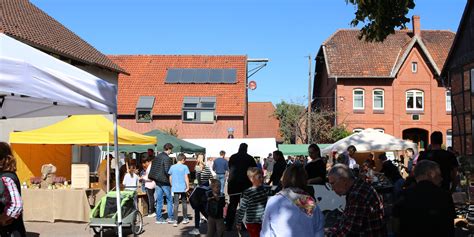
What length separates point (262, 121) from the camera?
72125 mm

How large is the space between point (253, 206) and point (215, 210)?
2.16 metres

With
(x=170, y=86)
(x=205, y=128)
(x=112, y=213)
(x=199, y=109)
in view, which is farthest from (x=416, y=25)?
(x=112, y=213)

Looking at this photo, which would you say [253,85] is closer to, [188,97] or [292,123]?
[292,123]

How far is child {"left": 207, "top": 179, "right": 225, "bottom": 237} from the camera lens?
9.45 meters

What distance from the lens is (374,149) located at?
19.1m

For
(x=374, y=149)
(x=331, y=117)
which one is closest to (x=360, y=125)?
(x=331, y=117)

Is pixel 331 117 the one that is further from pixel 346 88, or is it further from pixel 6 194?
pixel 6 194

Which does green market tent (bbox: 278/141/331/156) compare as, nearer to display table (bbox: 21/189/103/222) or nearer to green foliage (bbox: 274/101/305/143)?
green foliage (bbox: 274/101/305/143)

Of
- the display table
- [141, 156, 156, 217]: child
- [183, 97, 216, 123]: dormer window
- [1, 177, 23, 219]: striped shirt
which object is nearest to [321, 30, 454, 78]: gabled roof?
[183, 97, 216, 123]: dormer window

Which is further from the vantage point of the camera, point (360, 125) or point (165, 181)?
point (360, 125)

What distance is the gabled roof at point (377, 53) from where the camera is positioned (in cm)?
4042

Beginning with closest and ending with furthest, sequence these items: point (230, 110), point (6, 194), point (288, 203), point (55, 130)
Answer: point (288, 203) < point (6, 194) < point (55, 130) < point (230, 110)

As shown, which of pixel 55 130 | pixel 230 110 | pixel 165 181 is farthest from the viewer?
pixel 230 110

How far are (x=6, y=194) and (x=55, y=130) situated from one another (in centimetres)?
930
